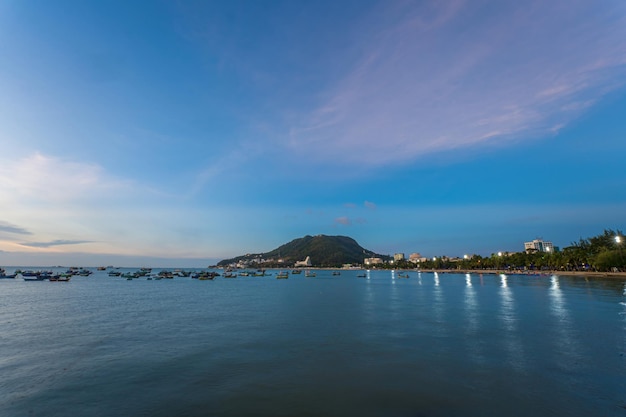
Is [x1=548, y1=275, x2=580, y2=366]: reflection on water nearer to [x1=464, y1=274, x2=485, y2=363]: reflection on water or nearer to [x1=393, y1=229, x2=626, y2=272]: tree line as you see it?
[x1=464, y1=274, x2=485, y2=363]: reflection on water

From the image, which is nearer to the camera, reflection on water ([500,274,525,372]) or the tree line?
reflection on water ([500,274,525,372])

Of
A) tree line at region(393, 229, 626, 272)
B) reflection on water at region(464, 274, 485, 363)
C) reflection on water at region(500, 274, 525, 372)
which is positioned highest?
tree line at region(393, 229, 626, 272)

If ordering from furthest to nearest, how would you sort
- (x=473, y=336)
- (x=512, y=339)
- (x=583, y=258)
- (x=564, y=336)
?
(x=583, y=258)
(x=473, y=336)
(x=564, y=336)
(x=512, y=339)

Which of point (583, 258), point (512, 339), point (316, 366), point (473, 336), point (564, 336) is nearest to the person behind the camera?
point (316, 366)

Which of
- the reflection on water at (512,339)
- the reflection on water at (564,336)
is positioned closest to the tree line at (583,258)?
the reflection on water at (564,336)

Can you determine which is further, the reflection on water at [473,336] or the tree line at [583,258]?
the tree line at [583,258]

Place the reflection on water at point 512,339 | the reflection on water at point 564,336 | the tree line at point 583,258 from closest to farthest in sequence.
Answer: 1. the reflection on water at point 512,339
2. the reflection on water at point 564,336
3. the tree line at point 583,258

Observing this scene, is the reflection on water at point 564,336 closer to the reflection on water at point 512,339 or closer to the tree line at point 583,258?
the reflection on water at point 512,339

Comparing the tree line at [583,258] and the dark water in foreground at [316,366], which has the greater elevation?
the tree line at [583,258]

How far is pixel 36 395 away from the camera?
1437 centimetres

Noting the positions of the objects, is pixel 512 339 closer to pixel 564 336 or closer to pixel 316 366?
pixel 564 336

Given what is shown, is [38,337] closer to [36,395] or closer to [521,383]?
[36,395]

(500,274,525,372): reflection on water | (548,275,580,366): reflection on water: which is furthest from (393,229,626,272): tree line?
(500,274,525,372): reflection on water

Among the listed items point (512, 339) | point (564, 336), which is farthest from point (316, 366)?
point (564, 336)
